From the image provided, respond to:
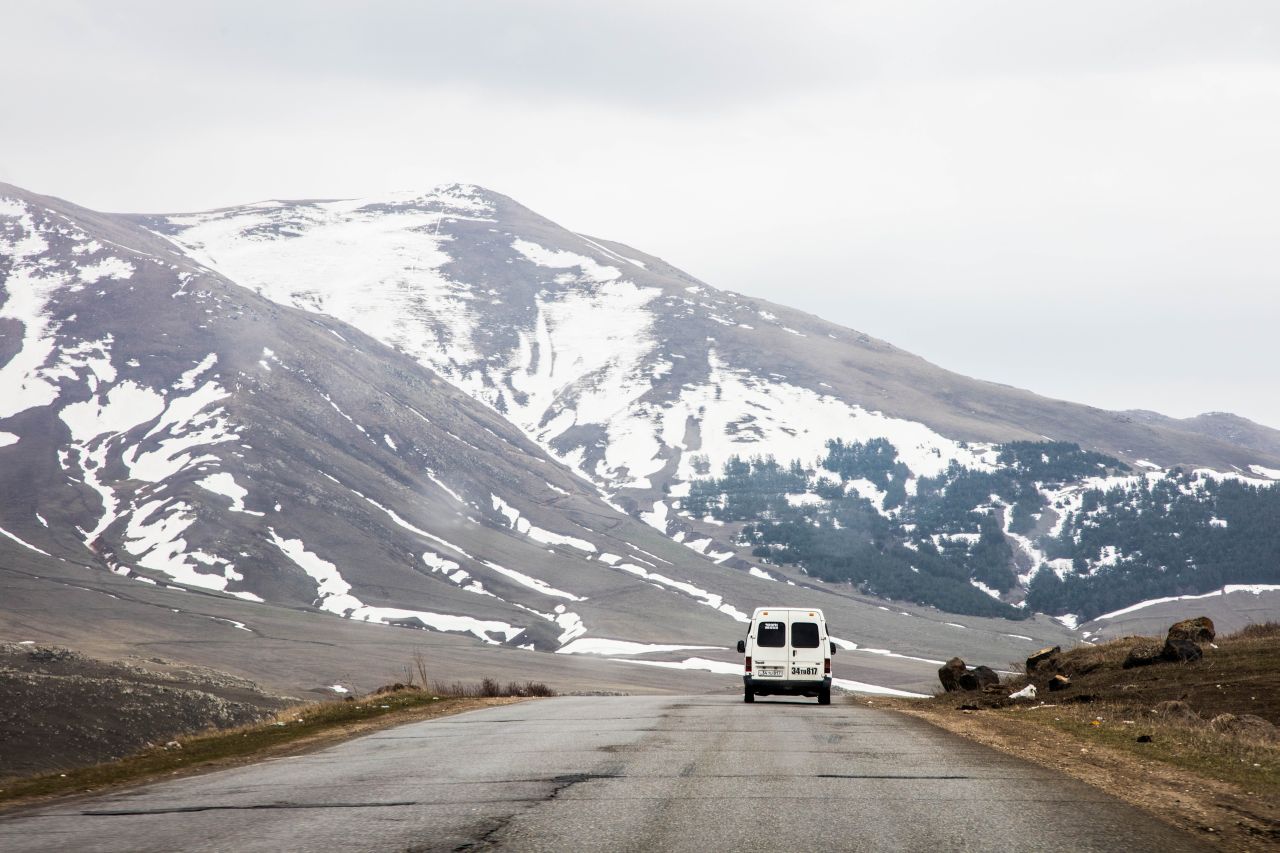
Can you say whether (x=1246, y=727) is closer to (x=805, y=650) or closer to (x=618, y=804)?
(x=618, y=804)

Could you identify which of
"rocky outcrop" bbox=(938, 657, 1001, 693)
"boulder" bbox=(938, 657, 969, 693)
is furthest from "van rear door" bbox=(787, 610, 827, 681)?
"boulder" bbox=(938, 657, 969, 693)

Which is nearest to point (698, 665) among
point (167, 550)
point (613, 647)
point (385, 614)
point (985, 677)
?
point (613, 647)

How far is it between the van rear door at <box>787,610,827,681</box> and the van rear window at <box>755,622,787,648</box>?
174mm

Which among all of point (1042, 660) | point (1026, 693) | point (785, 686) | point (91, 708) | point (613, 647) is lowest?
point (613, 647)

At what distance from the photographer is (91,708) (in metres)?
59.2

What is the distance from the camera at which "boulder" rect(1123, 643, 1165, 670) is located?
32.8m

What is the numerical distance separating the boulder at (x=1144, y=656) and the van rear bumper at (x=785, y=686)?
822 centimetres

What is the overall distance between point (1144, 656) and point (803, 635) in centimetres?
920

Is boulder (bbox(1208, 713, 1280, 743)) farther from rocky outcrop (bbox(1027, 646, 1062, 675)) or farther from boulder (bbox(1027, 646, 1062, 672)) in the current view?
boulder (bbox(1027, 646, 1062, 672))

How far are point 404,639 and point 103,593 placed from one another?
38858 mm

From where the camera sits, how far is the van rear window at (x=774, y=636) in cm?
3388

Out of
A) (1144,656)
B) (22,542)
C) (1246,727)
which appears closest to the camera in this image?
(1246,727)

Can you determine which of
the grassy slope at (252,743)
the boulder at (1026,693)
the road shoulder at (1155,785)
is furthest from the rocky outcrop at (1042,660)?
the grassy slope at (252,743)

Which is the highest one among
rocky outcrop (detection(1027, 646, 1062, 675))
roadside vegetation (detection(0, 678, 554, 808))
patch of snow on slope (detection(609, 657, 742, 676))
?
rocky outcrop (detection(1027, 646, 1062, 675))
